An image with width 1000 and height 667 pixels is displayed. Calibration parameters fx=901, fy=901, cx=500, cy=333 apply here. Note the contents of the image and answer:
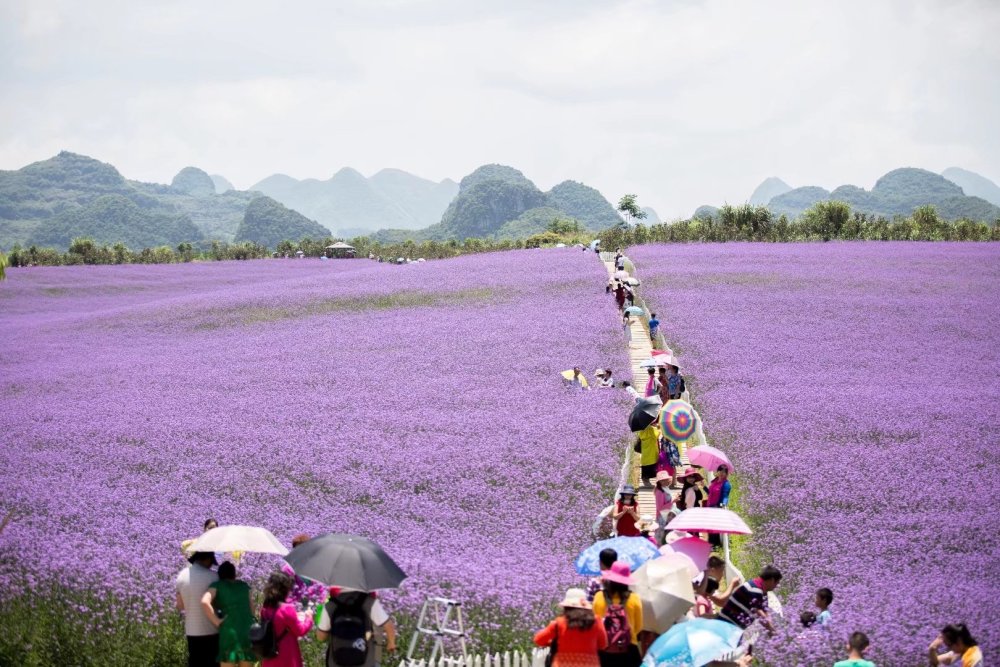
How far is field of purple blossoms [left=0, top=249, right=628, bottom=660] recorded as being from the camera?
10156mm

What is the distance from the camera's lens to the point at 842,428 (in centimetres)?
1528

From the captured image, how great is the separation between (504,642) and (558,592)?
83 centimetres

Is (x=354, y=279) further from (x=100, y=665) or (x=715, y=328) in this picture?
(x=100, y=665)

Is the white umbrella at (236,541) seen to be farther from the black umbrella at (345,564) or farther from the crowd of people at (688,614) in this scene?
the crowd of people at (688,614)

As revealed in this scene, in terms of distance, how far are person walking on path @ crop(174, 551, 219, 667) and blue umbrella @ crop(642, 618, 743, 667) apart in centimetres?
392

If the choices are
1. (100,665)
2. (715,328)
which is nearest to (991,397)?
(715,328)

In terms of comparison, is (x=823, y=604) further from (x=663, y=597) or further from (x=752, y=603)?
(x=663, y=597)

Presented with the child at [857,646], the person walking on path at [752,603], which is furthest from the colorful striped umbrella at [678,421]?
the child at [857,646]

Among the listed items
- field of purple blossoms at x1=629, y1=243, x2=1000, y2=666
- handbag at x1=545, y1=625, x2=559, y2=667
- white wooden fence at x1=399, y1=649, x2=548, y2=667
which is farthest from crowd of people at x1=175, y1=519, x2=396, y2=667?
field of purple blossoms at x1=629, y1=243, x2=1000, y2=666

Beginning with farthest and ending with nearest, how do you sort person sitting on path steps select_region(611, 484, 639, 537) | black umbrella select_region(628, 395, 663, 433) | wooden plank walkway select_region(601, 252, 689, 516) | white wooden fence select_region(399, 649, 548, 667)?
wooden plank walkway select_region(601, 252, 689, 516)
black umbrella select_region(628, 395, 663, 433)
person sitting on path steps select_region(611, 484, 639, 537)
white wooden fence select_region(399, 649, 548, 667)

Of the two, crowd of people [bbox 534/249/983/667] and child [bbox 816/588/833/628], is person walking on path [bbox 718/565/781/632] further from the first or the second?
child [bbox 816/588/833/628]

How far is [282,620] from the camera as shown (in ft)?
24.1

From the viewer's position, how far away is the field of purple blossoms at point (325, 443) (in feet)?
33.3

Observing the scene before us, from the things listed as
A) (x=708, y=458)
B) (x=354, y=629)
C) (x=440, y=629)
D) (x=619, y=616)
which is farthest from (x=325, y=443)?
(x=619, y=616)
